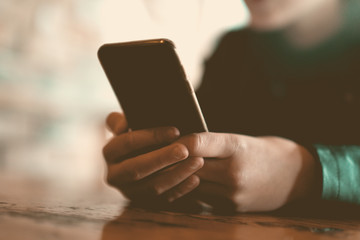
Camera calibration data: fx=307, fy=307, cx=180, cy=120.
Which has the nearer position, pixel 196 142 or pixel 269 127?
pixel 196 142

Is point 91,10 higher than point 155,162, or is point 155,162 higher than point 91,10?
point 91,10

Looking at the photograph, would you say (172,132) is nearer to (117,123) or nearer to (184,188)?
(184,188)

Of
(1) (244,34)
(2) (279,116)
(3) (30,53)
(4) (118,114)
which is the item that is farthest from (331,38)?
(3) (30,53)

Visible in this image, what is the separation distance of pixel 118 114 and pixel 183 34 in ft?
8.43

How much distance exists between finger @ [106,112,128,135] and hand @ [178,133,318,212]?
22cm

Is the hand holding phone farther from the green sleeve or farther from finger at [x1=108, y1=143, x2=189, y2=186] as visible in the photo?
the green sleeve

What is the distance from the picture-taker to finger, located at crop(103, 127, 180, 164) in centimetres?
46

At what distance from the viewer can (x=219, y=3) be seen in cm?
299

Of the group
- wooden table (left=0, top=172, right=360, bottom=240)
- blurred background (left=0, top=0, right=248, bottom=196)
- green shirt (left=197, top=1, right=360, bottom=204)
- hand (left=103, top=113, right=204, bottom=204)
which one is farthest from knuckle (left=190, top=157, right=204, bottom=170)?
blurred background (left=0, top=0, right=248, bottom=196)

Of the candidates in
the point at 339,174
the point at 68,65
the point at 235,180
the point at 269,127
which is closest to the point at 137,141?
the point at 235,180

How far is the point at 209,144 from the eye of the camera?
438mm

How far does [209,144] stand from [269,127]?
64cm

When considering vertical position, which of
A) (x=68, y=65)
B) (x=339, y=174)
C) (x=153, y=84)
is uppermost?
(x=68, y=65)

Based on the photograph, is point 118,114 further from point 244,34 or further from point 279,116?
point 244,34
